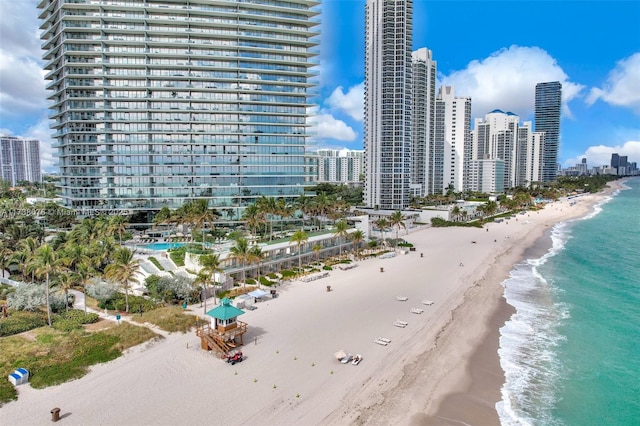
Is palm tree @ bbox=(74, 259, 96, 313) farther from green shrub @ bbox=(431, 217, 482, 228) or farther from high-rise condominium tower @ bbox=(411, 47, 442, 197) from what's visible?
high-rise condominium tower @ bbox=(411, 47, 442, 197)

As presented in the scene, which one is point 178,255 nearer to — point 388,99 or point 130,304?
point 130,304

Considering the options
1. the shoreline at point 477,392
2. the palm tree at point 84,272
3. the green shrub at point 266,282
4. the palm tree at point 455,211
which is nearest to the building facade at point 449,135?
the palm tree at point 455,211

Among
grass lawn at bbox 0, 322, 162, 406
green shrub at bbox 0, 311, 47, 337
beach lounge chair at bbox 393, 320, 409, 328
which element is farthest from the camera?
beach lounge chair at bbox 393, 320, 409, 328

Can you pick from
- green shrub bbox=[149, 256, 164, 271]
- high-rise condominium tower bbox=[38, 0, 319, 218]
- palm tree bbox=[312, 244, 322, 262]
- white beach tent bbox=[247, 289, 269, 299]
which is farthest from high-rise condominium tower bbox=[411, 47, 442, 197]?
white beach tent bbox=[247, 289, 269, 299]

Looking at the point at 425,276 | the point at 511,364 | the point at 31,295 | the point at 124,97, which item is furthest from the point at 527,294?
the point at 124,97

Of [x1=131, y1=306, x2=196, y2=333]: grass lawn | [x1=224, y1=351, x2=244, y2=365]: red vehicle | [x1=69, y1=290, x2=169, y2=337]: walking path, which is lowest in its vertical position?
[x1=224, y1=351, x2=244, y2=365]: red vehicle

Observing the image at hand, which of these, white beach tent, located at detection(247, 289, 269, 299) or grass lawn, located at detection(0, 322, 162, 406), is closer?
grass lawn, located at detection(0, 322, 162, 406)
